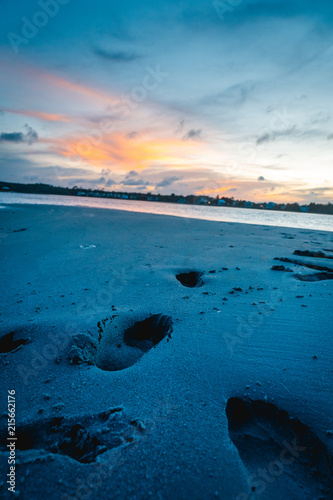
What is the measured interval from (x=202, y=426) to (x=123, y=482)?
1.75ft

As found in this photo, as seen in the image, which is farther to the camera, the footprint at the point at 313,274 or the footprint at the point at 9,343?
the footprint at the point at 313,274

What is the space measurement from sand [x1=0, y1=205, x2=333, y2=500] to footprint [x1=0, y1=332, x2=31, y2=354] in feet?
0.04

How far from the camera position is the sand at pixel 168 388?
47.1 inches

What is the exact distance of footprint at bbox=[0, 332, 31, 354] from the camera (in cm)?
225

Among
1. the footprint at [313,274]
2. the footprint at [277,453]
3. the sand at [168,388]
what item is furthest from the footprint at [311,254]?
the footprint at [277,453]

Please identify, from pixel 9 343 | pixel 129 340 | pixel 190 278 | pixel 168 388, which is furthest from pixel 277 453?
pixel 190 278

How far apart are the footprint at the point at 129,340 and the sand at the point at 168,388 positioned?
0.01m

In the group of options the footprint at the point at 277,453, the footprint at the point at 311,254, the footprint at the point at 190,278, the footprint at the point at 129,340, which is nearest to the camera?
the footprint at the point at 277,453

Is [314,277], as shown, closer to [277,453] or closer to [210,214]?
[277,453]

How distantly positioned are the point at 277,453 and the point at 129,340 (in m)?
1.61

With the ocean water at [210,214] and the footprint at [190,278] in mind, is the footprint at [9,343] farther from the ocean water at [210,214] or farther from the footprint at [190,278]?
the ocean water at [210,214]

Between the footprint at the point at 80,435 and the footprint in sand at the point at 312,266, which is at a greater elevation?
the footprint in sand at the point at 312,266

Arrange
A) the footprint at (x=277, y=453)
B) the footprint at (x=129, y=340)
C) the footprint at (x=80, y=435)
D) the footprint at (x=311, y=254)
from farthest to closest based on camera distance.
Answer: the footprint at (x=311, y=254) → the footprint at (x=129, y=340) → the footprint at (x=80, y=435) → the footprint at (x=277, y=453)

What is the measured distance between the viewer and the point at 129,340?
8.37 ft
